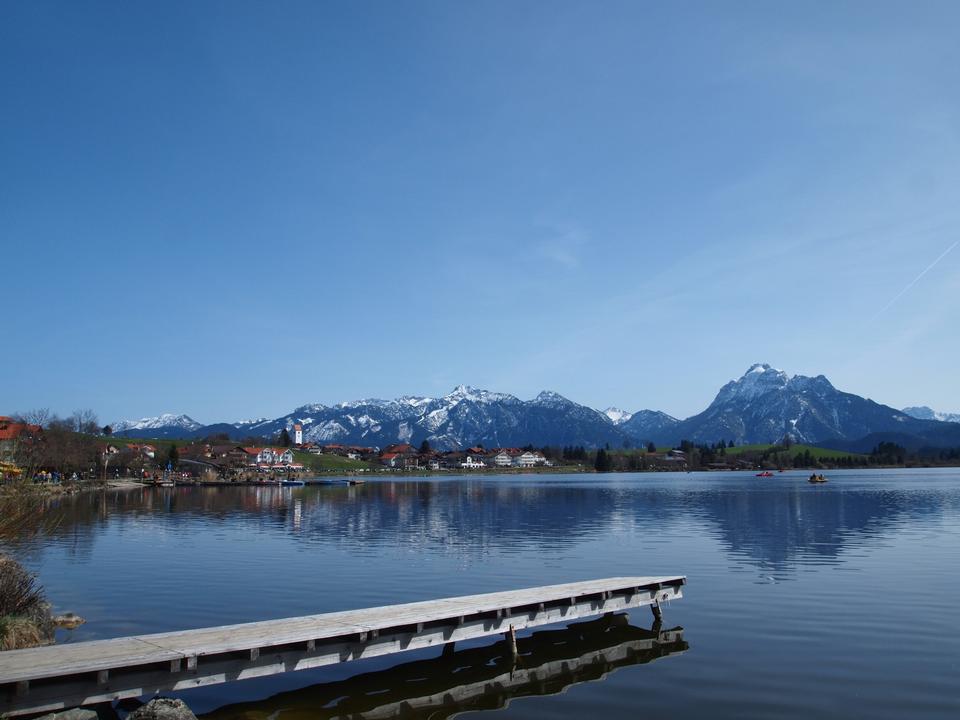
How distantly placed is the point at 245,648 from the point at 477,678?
6.20m

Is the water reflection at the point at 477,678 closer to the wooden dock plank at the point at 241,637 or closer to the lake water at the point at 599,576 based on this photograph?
the lake water at the point at 599,576

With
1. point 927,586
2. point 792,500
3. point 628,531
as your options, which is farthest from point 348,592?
point 792,500

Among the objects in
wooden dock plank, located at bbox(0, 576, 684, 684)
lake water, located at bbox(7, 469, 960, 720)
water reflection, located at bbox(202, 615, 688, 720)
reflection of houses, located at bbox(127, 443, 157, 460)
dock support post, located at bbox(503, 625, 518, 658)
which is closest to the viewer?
wooden dock plank, located at bbox(0, 576, 684, 684)

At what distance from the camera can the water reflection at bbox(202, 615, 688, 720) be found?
53.5ft

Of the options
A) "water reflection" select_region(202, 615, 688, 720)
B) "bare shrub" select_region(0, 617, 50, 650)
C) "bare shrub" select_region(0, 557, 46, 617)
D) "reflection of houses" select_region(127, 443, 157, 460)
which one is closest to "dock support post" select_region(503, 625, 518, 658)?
"water reflection" select_region(202, 615, 688, 720)

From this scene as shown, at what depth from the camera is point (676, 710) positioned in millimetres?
16047

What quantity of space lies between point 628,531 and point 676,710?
A: 127 ft

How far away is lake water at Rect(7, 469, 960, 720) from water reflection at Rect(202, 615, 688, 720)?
0.10 metres

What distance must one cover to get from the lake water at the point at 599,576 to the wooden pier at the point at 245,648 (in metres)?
1.06

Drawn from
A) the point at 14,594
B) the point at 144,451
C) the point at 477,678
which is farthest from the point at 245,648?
the point at 144,451

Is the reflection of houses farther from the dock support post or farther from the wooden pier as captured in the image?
the dock support post

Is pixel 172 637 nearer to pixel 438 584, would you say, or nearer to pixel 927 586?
pixel 438 584

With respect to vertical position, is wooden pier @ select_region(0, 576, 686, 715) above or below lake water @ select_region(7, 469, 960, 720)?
above

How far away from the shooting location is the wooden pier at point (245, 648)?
14.0m
